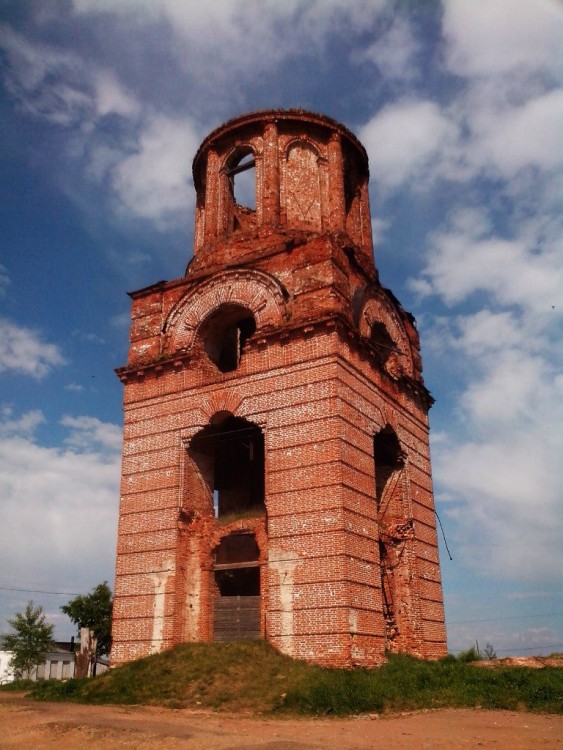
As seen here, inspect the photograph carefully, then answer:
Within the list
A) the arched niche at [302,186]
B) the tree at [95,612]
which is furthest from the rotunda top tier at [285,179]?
the tree at [95,612]

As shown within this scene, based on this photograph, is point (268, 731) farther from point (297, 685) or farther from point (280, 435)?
point (280, 435)

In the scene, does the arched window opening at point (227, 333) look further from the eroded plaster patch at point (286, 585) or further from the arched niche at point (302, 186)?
the eroded plaster patch at point (286, 585)

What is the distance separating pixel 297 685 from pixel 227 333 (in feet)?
30.8

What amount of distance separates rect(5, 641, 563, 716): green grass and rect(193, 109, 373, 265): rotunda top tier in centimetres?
Result: 1032

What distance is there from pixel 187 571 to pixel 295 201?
33.7 feet

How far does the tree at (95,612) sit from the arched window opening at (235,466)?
1772 centimetres

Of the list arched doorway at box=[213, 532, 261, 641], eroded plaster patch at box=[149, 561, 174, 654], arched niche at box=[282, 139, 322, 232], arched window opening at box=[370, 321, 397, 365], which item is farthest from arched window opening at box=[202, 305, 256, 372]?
eroded plaster patch at box=[149, 561, 174, 654]

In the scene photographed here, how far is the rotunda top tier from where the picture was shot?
1823 centimetres

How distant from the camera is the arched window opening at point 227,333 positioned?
17047 mm

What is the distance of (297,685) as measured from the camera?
11.2 m

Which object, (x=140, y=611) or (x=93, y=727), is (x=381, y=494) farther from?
(x=93, y=727)

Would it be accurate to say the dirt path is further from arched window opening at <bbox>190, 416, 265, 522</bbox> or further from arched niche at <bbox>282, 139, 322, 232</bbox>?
arched niche at <bbox>282, 139, 322, 232</bbox>

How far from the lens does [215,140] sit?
1981cm

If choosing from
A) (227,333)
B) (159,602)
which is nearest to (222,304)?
(227,333)
